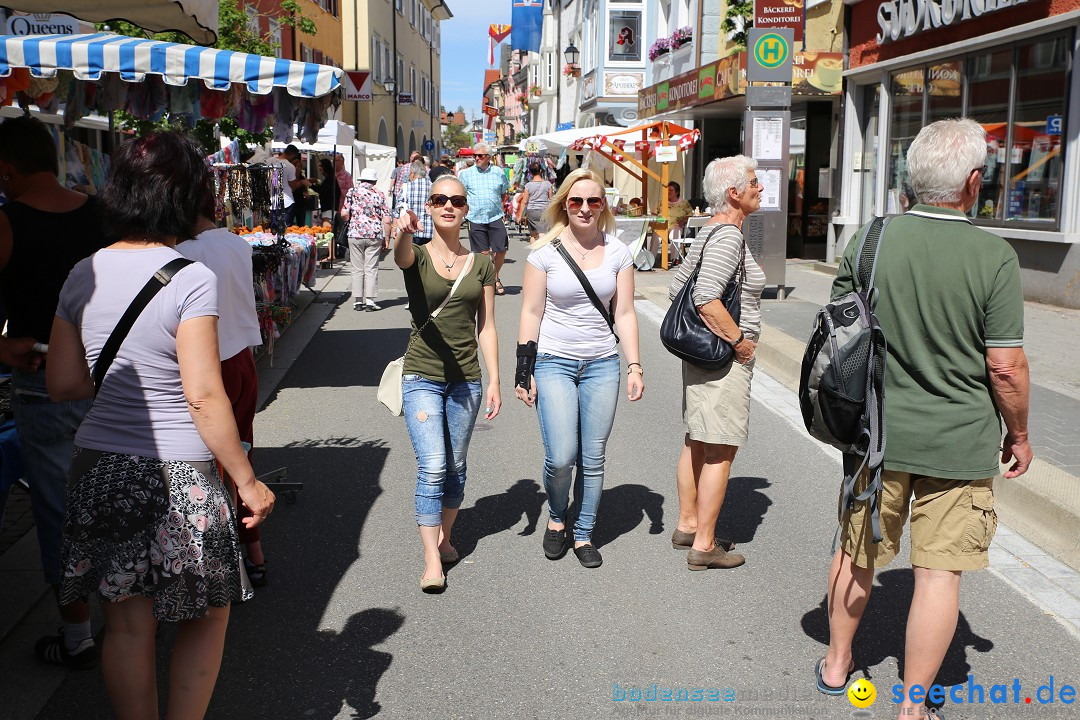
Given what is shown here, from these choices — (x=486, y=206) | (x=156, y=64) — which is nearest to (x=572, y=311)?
(x=156, y=64)

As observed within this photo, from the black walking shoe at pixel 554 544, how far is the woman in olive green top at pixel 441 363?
20.0 inches

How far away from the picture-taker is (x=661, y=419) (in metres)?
7.82

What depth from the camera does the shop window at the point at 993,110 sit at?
13156 mm

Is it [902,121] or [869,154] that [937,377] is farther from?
[869,154]

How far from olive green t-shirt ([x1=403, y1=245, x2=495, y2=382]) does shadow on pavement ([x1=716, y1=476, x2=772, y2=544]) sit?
5.31 feet

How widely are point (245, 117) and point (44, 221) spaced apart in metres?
5.06

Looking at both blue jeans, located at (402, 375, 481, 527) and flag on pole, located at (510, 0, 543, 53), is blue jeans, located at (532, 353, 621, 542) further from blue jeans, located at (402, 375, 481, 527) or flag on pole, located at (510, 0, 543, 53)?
flag on pole, located at (510, 0, 543, 53)

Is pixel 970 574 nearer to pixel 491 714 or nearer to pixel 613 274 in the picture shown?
pixel 613 274

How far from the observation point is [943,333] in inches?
126

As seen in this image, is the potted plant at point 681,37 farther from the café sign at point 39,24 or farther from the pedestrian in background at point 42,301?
the pedestrian in background at point 42,301

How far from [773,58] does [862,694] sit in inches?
439

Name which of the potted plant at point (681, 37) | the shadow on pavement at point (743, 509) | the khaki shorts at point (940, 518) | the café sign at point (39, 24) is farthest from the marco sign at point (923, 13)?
the potted plant at point (681, 37)

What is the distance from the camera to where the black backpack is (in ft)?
10.6

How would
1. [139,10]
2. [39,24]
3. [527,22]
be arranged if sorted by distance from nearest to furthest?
[139,10]
[39,24]
[527,22]
